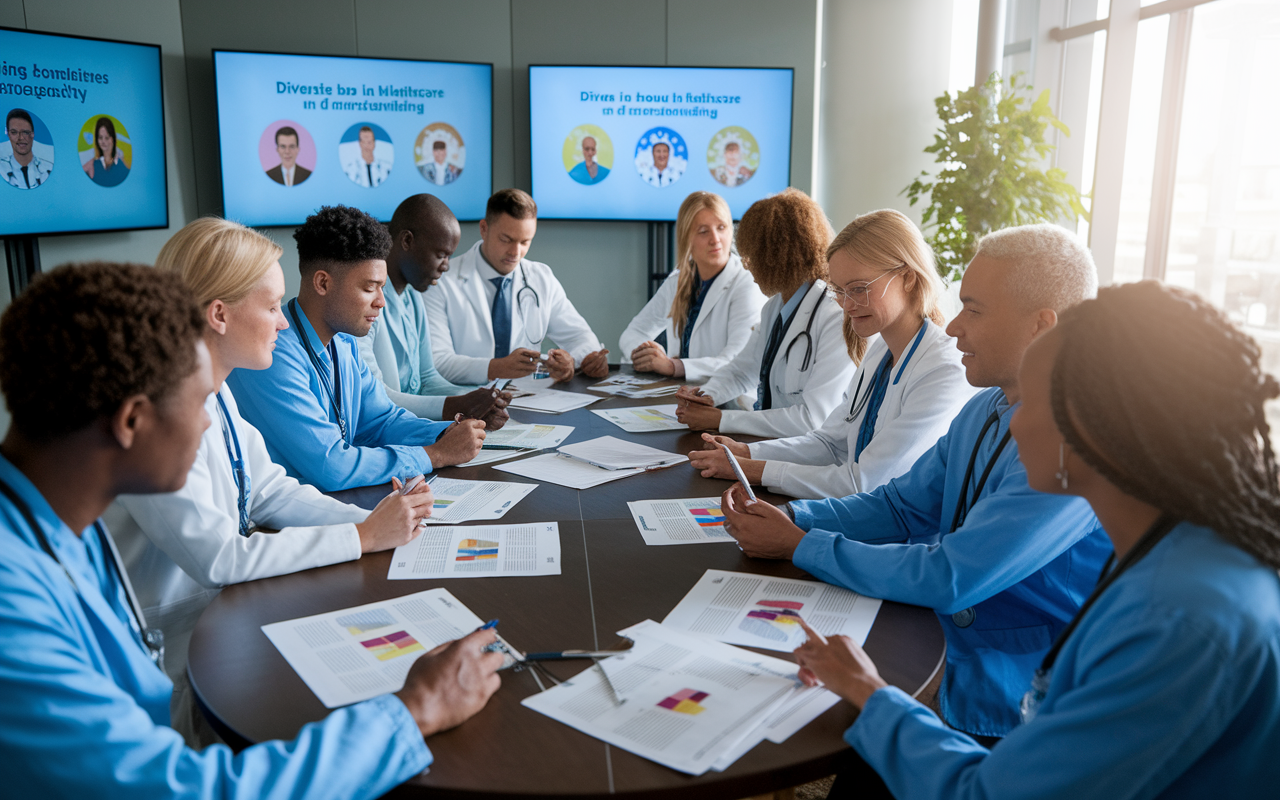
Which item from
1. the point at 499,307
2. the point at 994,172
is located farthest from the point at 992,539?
the point at 994,172

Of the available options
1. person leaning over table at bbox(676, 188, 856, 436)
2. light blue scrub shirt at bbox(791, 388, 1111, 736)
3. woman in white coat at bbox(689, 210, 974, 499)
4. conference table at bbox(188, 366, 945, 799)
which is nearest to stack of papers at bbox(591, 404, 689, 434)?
person leaning over table at bbox(676, 188, 856, 436)

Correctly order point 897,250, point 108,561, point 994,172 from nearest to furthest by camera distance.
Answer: point 108,561 < point 897,250 < point 994,172

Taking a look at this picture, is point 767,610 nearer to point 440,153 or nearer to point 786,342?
point 786,342

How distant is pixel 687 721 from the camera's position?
3.62 ft

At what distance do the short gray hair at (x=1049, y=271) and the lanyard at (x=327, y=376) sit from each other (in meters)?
1.70

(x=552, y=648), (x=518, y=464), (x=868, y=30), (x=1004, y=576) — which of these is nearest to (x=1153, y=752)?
(x=1004, y=576)

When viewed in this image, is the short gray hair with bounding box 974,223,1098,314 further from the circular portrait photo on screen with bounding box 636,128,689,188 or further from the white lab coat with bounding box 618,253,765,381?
the circular portrait photo on screen with bounding box 636,128,689,188

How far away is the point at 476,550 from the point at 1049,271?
1.23 metres

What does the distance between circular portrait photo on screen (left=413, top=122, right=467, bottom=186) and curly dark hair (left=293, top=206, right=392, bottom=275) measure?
10.6 ft

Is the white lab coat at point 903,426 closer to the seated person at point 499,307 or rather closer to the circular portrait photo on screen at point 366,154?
the seated person at point 499,307

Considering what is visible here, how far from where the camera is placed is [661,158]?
18.6 ft

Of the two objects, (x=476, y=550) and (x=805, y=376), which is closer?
(x=476, y=550)

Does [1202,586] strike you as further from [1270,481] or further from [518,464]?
[518,464]

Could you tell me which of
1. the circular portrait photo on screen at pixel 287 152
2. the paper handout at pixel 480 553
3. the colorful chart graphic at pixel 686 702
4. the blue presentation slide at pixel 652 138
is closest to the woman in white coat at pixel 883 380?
the paper handout at pixel 480 553
